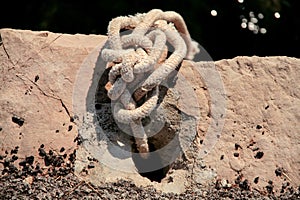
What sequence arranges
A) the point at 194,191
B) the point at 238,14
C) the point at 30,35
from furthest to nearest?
the point at 238,14, the point at 30,35, the point at 194,191

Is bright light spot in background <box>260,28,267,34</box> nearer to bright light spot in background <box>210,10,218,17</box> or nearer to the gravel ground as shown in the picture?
bright light spot in background <box>210,10,218,17</box>

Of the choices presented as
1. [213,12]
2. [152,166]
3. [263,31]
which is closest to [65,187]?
[152,166]

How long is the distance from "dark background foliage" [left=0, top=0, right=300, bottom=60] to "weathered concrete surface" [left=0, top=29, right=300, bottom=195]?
3.07ft

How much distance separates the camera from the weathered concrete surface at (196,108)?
247 centimetres

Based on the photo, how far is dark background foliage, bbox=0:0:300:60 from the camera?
141 inches

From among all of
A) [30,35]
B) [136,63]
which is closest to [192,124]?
[136,63]

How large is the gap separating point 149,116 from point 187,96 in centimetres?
16

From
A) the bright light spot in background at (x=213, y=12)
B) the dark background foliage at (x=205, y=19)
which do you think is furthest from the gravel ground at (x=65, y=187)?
the bright light spot in background at (x=213, y=12)

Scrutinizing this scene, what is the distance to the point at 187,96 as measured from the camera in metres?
2.56

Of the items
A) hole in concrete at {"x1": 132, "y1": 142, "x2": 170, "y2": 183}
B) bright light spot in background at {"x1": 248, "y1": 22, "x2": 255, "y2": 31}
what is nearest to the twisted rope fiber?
hole in concrete at {"x1": 132, "y1": 142, "x2": 170, "y2": 183}

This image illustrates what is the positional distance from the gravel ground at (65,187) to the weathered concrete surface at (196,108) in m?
0.03

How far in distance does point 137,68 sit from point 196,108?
28 centimetres

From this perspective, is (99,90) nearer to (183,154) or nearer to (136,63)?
(136,63)

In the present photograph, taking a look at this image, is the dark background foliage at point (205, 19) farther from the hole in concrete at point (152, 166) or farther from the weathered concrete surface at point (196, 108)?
the hole in concrete at point (152, 166)
